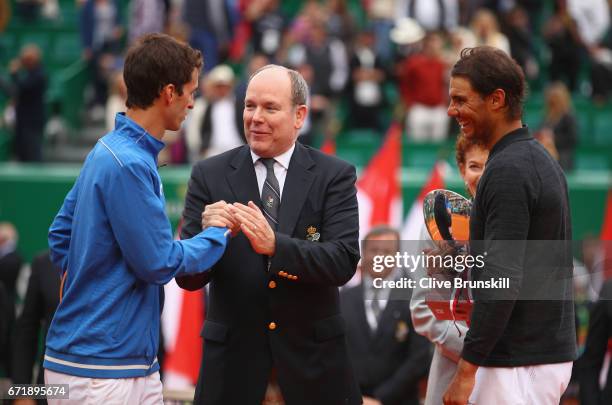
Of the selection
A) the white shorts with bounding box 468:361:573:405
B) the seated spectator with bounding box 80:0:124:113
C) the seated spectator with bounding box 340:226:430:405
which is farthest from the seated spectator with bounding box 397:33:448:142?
the white shorts with bounding box 468:361:573:405

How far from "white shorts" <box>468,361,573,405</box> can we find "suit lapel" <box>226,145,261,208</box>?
1.14m

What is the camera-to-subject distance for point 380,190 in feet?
34.3

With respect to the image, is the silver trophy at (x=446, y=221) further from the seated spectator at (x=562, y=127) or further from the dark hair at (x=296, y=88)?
the seated spectator at (x=562, y=127)

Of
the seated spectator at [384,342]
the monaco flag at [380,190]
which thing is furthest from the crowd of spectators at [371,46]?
the seated spectator at [384,342]

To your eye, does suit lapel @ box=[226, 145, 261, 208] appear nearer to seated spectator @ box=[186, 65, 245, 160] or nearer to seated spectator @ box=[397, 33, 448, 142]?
seated spectator @ box=[186, 65, 245, 160]

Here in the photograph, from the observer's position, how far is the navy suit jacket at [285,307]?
417 cm

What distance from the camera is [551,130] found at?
43.3 feet

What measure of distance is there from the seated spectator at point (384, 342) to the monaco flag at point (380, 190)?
340cm

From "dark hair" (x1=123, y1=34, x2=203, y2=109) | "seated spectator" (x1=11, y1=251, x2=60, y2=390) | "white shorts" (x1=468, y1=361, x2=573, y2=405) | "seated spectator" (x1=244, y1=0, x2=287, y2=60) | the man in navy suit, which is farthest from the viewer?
"seated spectator" (x1=244, y1=0, x2=287, y2=60)

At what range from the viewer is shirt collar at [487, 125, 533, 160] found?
4.02 meters

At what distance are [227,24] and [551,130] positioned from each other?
18.2 feet

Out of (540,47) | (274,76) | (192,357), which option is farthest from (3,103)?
(274,76)

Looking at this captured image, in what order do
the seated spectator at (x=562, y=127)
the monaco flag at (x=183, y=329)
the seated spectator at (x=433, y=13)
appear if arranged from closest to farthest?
the monaco flag at (x=183, y=329), the seated spectator at (x=562, y=127), the seated spectator at (x=433, y=13)

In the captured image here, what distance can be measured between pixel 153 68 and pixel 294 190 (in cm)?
79
